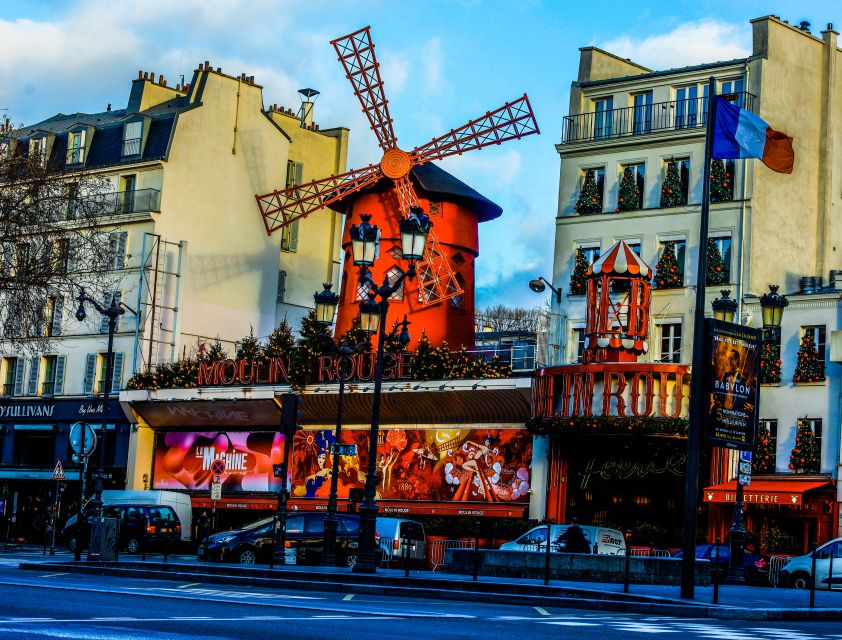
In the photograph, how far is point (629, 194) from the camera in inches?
1547

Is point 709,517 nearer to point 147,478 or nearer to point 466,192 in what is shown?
point 466,192

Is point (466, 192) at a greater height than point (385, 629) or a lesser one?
greater

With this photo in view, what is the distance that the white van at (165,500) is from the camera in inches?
1587

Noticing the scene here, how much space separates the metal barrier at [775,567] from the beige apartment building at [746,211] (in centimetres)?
233

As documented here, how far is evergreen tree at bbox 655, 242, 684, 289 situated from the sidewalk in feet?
45.4

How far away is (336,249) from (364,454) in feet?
49.5

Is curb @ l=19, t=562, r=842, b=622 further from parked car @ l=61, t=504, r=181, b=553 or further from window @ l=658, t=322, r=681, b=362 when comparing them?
window @ l=658, t=322, r=681, b=362

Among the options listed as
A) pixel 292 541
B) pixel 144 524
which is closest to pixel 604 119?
pixel 292 541

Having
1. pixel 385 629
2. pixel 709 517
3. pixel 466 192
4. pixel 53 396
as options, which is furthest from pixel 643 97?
pixel 385 629

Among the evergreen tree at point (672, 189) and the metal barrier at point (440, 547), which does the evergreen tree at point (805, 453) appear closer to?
the evergreen tree at point (672, 189)

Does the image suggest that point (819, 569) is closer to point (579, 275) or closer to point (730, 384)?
point (730, 384)

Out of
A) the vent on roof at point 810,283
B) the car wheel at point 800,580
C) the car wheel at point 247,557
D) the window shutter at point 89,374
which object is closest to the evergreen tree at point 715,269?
the vent on roof at point 810,283

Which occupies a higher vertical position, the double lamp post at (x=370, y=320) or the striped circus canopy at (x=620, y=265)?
the striped circus canopy at (x=620, y=265)

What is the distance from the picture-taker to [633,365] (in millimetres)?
34312
